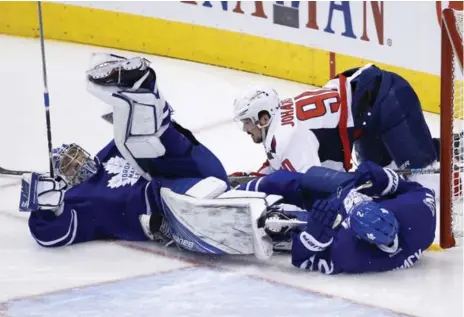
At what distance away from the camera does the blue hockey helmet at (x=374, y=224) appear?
6.52 feet

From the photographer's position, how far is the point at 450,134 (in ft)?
7.55

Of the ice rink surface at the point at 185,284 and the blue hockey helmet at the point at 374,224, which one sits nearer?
the ice rink surface at the point at 185,284

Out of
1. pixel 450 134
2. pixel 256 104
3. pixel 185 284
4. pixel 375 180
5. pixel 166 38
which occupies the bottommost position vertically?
pixel 185 284

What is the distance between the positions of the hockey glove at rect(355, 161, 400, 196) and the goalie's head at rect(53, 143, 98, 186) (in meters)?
0.91

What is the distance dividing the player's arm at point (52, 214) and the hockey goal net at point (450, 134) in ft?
3.43

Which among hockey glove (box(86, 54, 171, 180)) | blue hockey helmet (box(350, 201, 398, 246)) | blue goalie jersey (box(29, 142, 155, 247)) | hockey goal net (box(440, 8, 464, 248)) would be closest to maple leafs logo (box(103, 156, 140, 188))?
blue goalie jersey (box(29, 142, 155, 247))

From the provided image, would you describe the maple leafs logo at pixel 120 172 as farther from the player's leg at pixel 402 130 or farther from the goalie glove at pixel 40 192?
the player's leg at pixel 402 130

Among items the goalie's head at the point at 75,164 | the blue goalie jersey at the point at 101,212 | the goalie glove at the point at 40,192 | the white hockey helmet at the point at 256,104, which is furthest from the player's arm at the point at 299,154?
the goalie glove at the point at 40,192

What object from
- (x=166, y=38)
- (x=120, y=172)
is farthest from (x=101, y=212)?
(x=166, y=38)

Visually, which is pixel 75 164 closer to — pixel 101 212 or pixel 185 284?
pixel 101 212

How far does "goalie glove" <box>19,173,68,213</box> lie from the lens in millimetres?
2348

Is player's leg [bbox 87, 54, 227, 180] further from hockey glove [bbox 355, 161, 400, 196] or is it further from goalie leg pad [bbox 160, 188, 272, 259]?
hockey glove [bbox 355, 161, 400, 196]

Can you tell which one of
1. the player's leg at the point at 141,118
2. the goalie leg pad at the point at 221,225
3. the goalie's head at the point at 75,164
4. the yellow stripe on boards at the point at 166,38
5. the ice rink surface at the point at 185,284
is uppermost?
the yellow stripe on boards at the point at 166,38

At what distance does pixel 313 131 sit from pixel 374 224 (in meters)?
0.91
